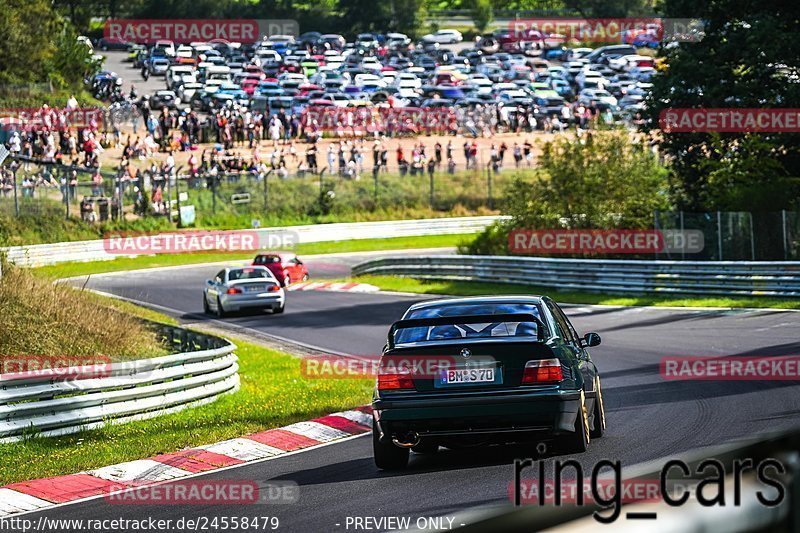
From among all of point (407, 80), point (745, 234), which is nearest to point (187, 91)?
point (407, 80)

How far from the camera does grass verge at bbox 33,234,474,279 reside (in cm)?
4509

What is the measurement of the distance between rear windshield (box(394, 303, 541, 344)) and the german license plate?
0.41m

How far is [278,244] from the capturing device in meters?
52.6

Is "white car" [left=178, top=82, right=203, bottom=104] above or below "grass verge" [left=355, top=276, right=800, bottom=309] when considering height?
above

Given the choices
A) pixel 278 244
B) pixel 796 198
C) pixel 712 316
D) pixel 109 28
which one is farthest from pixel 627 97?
pixel 712 316

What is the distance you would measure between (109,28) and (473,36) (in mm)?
35142

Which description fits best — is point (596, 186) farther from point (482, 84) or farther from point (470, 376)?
point (482, 84)

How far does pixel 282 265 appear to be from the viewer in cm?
3875

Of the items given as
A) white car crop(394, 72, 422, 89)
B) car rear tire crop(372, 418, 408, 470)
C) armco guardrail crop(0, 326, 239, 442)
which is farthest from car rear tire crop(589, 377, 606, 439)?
white car crop(394, 72, 422, 89)

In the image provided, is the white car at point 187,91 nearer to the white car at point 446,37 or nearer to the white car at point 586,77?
the white car at point 586,77

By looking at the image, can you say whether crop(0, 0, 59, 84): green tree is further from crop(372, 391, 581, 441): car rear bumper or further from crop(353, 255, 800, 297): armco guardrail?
crop(372, 391, 581, 441): car rear bumper

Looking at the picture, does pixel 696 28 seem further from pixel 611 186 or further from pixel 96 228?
pixel 96 228

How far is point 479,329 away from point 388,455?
1308mm

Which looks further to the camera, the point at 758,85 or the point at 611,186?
the point at 611,186
